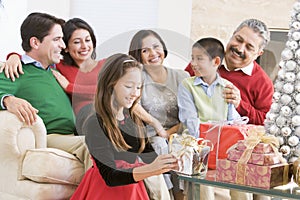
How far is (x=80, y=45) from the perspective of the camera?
10.6 feet

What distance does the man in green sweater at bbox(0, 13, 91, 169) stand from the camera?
278 centimetres

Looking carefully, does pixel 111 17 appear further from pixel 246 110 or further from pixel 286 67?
pixel 286 67

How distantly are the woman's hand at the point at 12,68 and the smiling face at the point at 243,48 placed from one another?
114cm

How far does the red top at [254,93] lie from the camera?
313 cm

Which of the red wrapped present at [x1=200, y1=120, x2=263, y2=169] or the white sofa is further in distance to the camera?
the white sofa

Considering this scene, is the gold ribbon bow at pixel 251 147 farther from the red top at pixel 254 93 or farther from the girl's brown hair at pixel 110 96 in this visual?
the red top at pixel 254 93

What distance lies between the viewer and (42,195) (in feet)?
8.23

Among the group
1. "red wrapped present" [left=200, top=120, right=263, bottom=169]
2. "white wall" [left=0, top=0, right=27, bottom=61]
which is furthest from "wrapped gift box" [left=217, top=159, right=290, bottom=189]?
"white wall" [left=0, top=0, right=27, bottom=61]

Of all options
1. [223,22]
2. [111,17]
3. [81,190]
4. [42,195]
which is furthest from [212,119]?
[111,17]

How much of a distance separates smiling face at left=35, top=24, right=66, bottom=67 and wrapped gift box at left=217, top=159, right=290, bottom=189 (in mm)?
1384

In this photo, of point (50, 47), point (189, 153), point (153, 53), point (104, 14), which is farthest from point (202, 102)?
point (104, 14)

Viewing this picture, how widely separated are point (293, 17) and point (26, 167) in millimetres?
1282

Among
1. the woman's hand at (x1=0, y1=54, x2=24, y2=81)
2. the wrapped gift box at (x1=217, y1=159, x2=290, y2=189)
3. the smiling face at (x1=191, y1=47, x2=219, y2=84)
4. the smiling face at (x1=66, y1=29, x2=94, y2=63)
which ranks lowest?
the wrapped gift box at (x1=217, y1=159, x2=290, y2=189)

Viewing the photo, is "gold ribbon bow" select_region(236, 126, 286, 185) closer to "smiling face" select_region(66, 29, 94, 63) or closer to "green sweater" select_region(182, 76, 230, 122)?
"green sweater" select_region(182, 76, 230, 122)
